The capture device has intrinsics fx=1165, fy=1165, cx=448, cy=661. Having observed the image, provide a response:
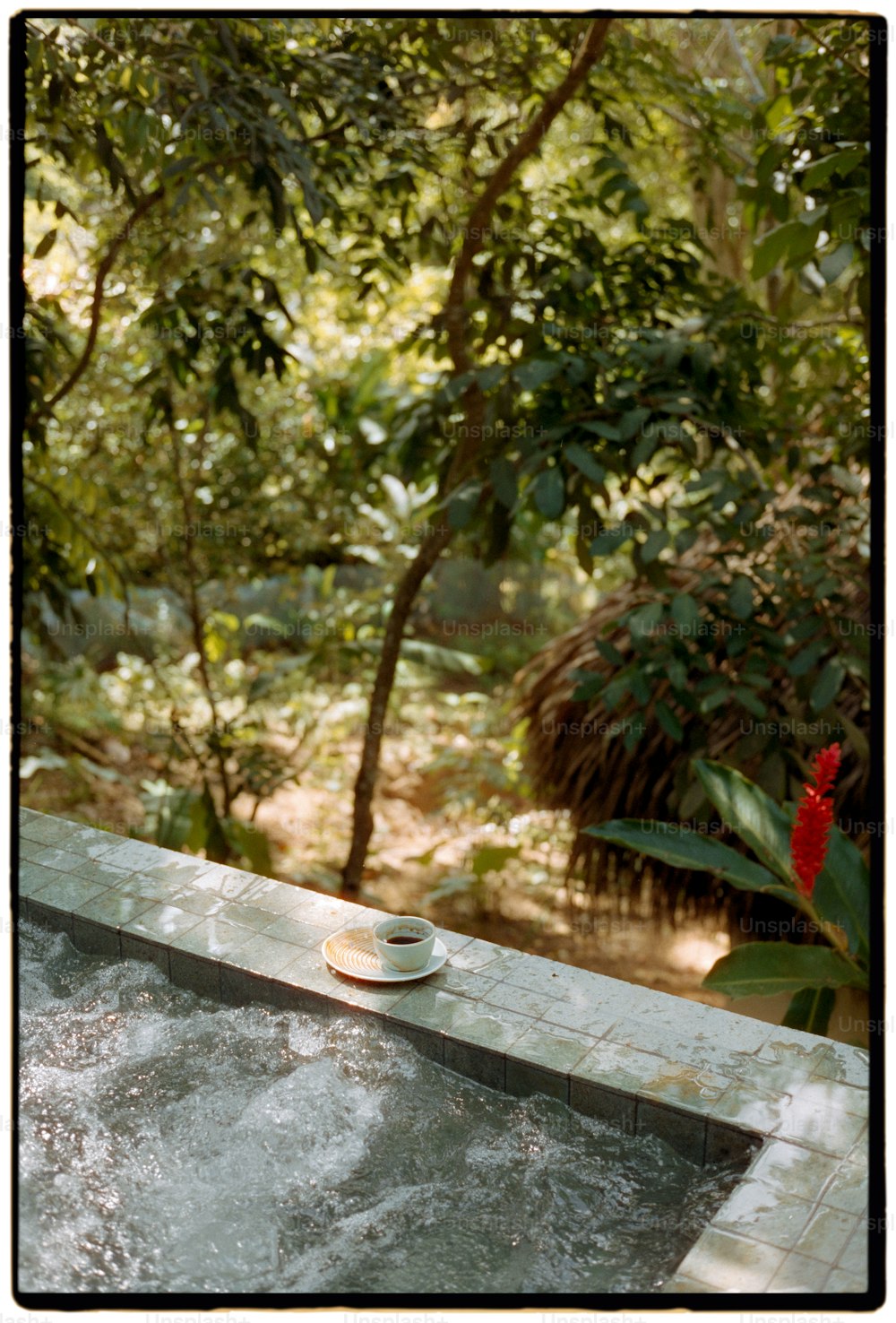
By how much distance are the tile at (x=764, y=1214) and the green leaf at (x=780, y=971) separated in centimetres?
48

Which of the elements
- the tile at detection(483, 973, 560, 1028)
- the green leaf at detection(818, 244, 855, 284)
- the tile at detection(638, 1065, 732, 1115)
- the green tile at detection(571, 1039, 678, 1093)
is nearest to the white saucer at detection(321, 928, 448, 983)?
the tile at detection(483, 973, 560, 1028)

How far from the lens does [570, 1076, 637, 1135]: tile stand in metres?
1.76

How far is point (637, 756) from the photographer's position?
3439 millimetres

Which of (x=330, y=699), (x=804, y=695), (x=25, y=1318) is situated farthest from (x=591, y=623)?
(x=25, y=1318)

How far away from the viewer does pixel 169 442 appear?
4590 millimetres

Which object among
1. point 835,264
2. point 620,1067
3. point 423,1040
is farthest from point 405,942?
point 835,264

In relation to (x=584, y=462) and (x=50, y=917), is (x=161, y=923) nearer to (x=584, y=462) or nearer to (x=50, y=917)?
(x=50, y=917)

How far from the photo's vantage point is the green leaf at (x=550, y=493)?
251 cm

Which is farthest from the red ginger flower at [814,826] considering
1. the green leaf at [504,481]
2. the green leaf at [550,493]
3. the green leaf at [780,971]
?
the green leaf at [504,481]

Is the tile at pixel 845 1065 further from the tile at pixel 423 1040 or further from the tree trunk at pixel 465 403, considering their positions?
the tree trunk at pixel 465 403

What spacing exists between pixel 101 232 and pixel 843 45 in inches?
106

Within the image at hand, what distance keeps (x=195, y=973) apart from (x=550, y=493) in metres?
1.23

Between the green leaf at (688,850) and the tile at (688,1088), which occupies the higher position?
the green leaf at (688,850)

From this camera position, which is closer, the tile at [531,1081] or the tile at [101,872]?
the tile at [531,1081]
